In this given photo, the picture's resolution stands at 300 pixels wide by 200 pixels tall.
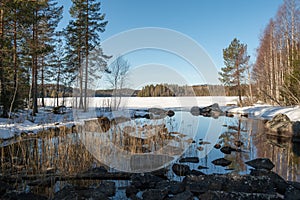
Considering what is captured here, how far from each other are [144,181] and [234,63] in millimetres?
27997

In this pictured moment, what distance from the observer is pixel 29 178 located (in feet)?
11.6

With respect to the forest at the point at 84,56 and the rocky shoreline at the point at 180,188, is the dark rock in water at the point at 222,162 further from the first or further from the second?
the forest at the point at 84,56

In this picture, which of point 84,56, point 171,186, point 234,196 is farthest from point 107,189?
point 84,56

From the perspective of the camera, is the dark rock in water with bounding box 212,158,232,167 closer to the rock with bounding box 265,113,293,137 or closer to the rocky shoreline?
the rocky shoreline

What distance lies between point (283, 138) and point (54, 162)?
8318mm

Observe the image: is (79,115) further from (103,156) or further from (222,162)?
(222,162)

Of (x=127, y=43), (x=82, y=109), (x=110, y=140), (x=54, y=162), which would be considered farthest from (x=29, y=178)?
(x=82, y=109)

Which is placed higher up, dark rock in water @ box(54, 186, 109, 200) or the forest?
the forest

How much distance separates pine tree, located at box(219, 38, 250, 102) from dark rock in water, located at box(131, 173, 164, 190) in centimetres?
2592

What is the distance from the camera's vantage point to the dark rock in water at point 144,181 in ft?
11.2

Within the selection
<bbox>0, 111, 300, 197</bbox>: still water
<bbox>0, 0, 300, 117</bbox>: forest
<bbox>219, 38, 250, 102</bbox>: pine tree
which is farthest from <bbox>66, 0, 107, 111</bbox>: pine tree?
<bbox>219, 38, 250, 102</bbox>: pine tree

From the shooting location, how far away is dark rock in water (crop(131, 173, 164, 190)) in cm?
342

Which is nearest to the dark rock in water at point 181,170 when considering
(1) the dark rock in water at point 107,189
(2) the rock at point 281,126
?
(1) the dark rock in water at point 107,189

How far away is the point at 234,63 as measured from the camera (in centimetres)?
A: 2772
